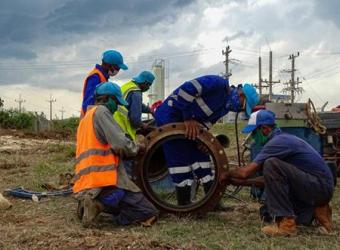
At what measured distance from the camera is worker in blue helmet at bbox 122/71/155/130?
6711 millimetres

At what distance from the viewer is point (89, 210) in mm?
5359

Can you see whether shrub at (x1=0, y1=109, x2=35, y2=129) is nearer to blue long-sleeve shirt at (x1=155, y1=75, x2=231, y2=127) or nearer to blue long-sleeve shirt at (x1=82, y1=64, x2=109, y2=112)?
blue long-sleeve shirt at (x1=82, y1=64, x2=109, y2=112)

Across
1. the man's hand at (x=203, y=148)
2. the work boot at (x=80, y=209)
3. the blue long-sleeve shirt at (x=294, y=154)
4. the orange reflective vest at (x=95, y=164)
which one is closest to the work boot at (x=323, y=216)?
the blue long-sleeve shirt at (x=294, y=154)

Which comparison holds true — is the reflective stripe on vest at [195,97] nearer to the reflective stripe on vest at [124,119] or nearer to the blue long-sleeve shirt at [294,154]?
the reflective stripe on vest at [124,119]

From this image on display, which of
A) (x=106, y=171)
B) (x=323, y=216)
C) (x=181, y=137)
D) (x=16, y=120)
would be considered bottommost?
(x=323, y=216)

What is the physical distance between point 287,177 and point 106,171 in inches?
67.2

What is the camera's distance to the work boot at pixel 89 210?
210 inches

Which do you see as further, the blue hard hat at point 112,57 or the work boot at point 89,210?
the blue hard hat at point 112,57

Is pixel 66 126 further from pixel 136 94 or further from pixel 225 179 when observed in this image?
pixel 225 179

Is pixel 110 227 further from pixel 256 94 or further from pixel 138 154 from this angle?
pixel 256 94

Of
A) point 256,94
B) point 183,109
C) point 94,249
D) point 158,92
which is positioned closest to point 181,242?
point 94,249

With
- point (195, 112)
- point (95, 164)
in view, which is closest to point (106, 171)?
point (95, 164)

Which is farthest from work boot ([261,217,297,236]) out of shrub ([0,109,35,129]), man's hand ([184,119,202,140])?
shrub ([0,109,35,129])

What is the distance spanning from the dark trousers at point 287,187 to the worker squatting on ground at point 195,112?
45.9 inches
